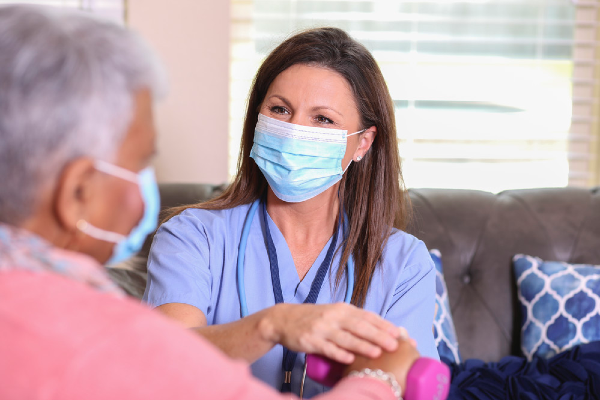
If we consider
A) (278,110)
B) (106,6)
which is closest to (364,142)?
(278,110)

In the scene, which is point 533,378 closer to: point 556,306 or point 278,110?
point 556,306

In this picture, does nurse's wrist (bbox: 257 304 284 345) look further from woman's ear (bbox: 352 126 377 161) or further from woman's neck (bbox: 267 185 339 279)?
woman's ear (bbox: 352 126 377 161)

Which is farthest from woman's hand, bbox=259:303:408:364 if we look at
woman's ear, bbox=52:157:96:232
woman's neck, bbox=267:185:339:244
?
woman's neck, bbox=267:185:339:244

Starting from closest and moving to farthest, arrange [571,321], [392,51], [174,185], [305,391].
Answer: [305,391]
[571,321]
[174,185]
[392,51]

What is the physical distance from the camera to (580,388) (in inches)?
70.9

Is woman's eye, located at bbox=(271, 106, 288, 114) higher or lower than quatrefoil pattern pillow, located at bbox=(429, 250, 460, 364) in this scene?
higher

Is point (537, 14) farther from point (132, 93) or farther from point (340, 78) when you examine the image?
point (132, 93)

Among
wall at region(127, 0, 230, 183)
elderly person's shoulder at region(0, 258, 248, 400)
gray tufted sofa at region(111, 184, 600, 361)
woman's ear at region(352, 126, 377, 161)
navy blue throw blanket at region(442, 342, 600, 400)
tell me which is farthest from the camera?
wall at region(127, 0, 230, 183)

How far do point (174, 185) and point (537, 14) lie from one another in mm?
1924

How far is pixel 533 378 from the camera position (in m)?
1.87

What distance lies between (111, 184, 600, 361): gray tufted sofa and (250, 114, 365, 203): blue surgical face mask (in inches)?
27.9

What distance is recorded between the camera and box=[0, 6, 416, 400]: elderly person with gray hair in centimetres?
58

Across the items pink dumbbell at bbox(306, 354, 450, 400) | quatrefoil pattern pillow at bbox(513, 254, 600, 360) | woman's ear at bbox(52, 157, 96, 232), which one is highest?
woman's ear at bbox(52, 157, 96, 232)

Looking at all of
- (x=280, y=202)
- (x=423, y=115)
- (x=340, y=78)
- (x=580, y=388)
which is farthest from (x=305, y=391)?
(x=423, y=115)
